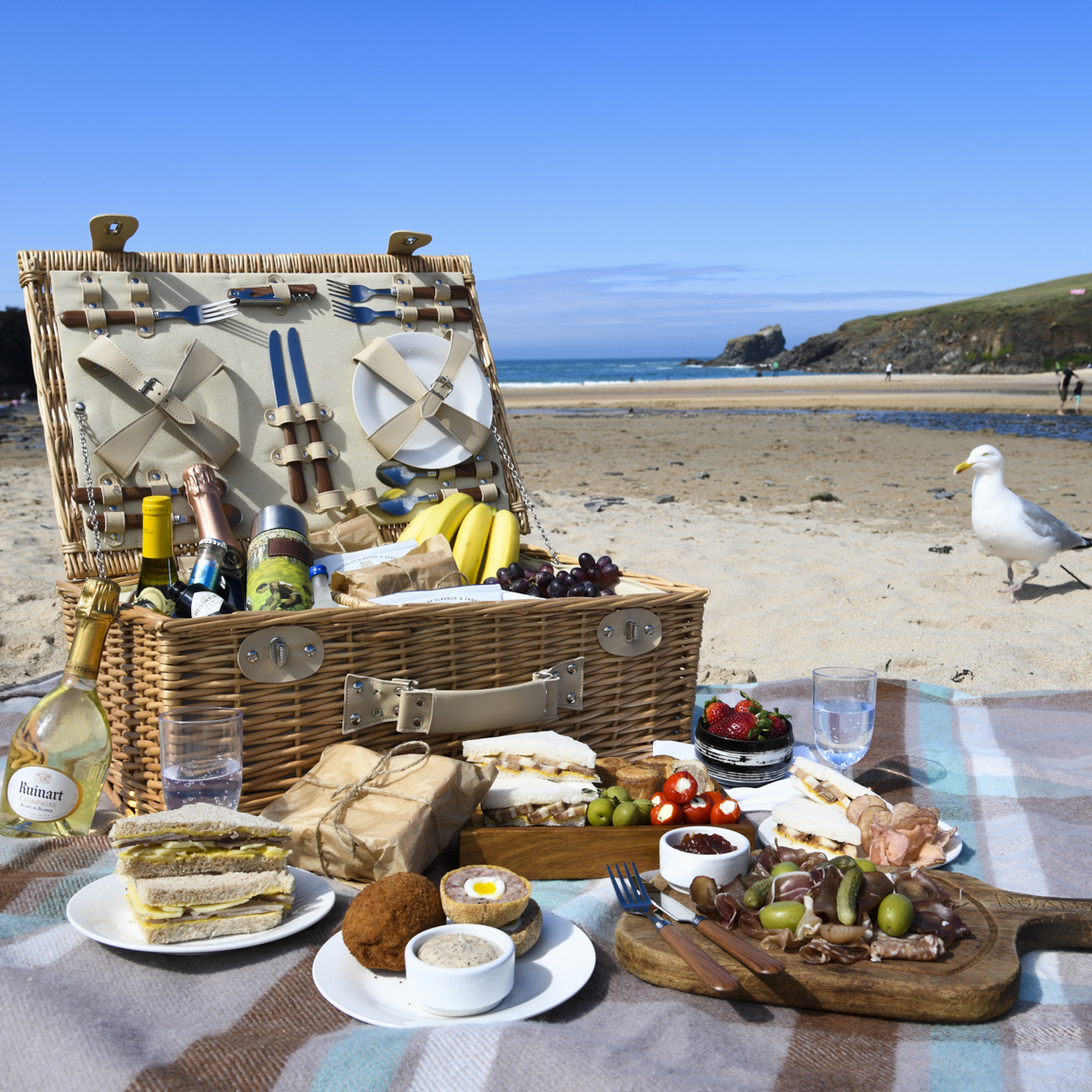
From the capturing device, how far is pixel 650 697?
253 centimetres

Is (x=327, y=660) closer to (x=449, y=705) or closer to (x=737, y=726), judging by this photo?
(x=449, y=705)

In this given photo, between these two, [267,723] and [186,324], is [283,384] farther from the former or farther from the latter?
[267,723]

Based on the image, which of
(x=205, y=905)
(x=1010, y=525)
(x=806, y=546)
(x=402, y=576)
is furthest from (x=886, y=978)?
(x=806, y=546)

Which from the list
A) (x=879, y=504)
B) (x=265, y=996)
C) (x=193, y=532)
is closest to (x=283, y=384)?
(x=193, y=532)

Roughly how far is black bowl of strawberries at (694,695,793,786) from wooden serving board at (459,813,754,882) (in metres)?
0.34

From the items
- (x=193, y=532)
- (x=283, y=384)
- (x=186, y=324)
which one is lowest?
(x=193, y=532)

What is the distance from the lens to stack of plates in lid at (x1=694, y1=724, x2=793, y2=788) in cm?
217

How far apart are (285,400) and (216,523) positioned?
0.60 meters

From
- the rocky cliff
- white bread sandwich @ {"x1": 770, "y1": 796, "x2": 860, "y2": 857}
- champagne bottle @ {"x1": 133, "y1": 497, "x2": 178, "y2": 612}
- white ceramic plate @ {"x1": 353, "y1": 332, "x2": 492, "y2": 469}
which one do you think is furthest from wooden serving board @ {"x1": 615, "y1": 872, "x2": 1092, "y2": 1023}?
the rocky cliff

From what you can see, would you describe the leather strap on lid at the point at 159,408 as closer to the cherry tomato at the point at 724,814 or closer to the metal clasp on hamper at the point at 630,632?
the metal clasp on hamper at the point at 630,632

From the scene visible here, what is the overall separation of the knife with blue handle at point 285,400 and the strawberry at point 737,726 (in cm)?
162

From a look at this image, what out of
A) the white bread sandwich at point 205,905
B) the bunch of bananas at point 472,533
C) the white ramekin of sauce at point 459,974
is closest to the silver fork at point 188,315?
the bunch of bananas at point 472,533

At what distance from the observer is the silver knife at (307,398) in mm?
3178

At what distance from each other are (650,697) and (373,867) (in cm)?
101
